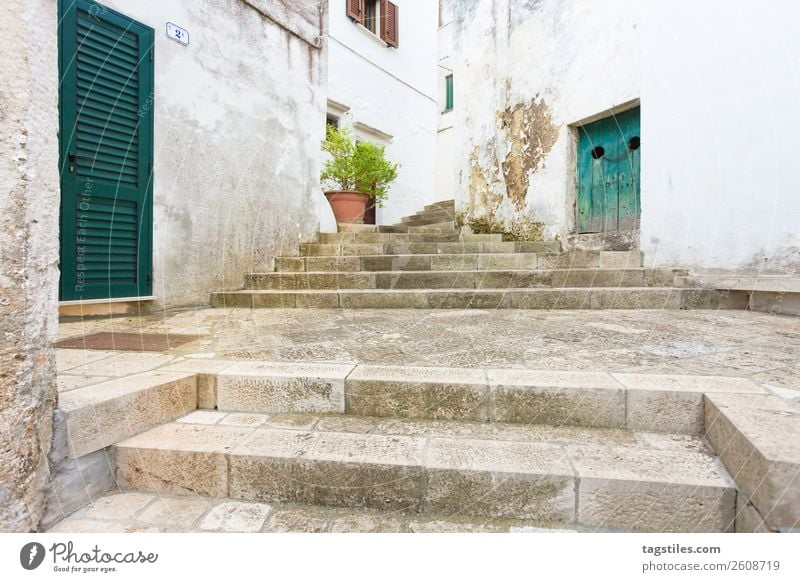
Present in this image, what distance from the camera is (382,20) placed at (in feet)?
29.8

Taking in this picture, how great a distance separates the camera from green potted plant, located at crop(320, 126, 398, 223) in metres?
6.38

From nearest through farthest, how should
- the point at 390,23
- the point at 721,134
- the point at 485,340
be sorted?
the point at 485,340, the point at 721,134, the point at 390,23

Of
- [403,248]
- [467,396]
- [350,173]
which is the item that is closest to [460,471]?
[467,396]

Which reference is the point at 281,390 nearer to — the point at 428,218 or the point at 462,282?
the point at 462,282

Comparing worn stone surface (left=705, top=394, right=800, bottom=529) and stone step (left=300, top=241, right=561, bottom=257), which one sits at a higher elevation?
stone step (left=300, top=241, right=561, bottom=257)

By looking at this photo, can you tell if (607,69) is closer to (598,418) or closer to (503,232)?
(503,232)

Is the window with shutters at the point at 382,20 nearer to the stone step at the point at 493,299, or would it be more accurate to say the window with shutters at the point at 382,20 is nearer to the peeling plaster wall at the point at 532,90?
the peeling plaster wall at the point at 532,90

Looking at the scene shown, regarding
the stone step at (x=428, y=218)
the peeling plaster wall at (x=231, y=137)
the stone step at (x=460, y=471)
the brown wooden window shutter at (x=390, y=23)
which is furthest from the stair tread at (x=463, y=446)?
the brown wooden window shutter at (x=390, y=23)

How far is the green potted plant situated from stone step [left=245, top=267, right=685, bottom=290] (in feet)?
8.02

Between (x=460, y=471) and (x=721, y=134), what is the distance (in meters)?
4.29

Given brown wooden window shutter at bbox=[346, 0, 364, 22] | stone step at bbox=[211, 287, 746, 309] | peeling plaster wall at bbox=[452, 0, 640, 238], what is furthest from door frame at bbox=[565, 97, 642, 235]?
brown wooden window shutter at bbox=[346, 0, 364, 22]

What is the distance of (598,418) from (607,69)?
198 inches

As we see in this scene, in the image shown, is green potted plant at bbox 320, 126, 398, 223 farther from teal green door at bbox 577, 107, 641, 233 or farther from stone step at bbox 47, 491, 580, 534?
stone step at bbox 47, 491, 580, 534

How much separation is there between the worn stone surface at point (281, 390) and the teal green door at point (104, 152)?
2164 millimetres
